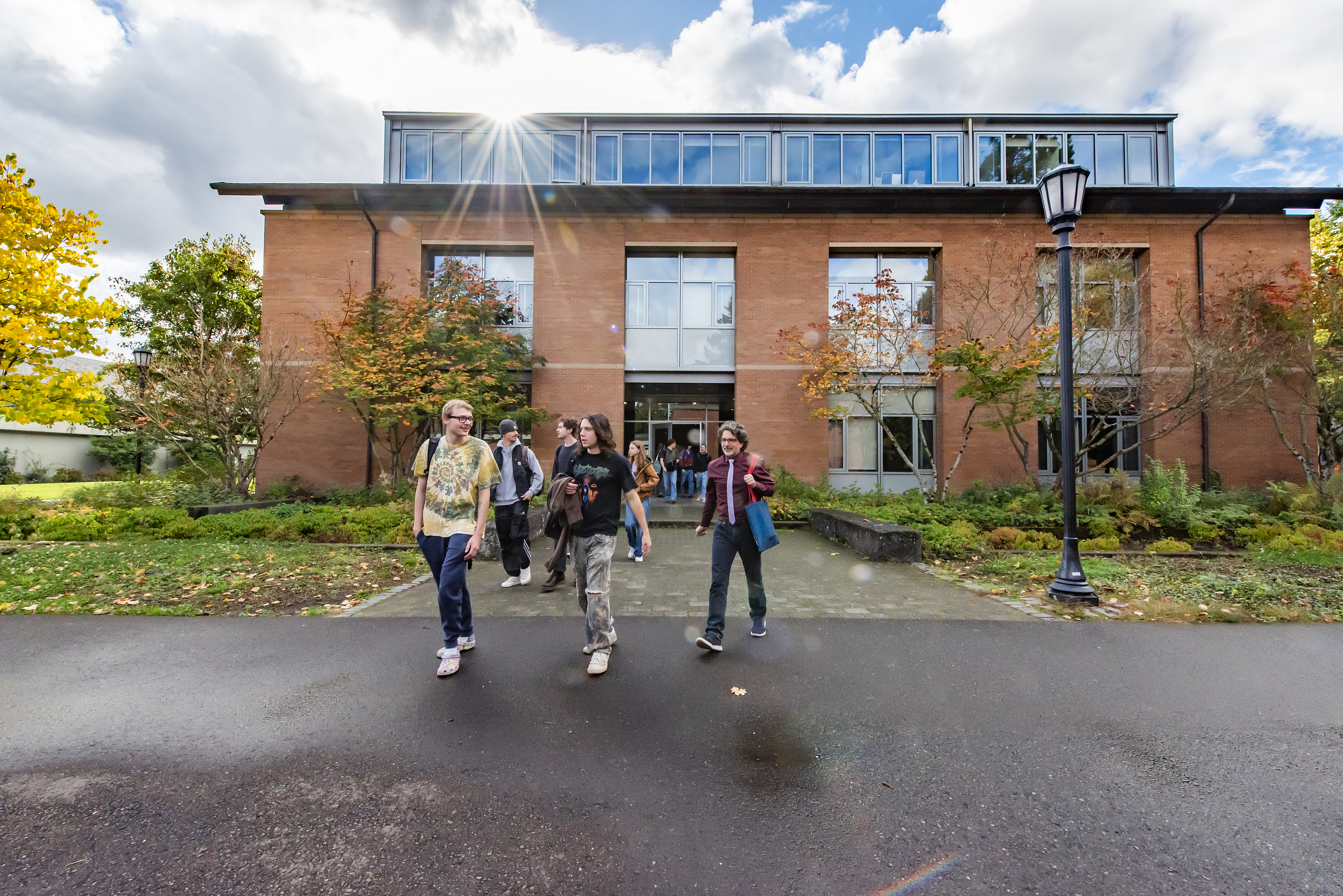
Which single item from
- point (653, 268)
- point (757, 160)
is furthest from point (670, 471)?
point (757, 160)

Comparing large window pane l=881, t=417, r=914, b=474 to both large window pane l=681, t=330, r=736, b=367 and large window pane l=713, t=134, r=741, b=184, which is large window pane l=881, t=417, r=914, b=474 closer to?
large window pane l=681, t=330, r=736, b=367

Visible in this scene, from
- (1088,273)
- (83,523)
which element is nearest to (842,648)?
(83,523)

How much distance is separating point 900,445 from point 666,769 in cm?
1461

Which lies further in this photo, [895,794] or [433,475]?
[433,475]

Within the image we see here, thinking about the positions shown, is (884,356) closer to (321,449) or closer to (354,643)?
(354,643)

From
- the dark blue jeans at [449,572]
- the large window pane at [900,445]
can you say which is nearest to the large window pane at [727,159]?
the large window pane at [900,445]

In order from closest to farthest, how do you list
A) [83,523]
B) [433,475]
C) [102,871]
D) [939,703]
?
[102,871]
[939,703]
[433,475]
[83,523]

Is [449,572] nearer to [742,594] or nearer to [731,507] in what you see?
[731,507]

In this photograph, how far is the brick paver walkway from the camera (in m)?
5.77

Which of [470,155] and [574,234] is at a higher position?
[470,155]

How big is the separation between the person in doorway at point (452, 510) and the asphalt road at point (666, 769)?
444mm

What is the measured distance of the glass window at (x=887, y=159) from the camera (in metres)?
17.1

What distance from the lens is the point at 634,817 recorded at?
→ 246cm

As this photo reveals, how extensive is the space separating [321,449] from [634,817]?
16023 mm
